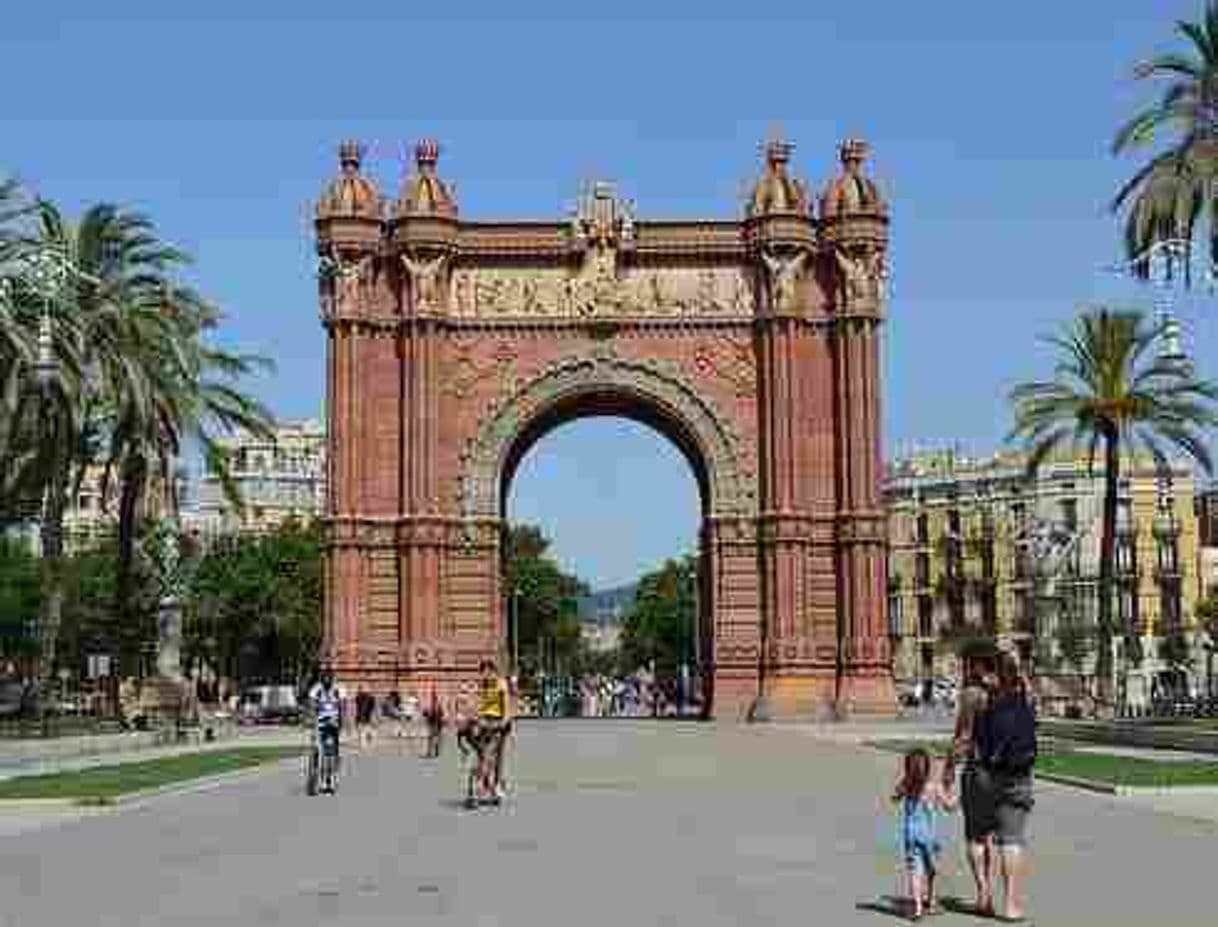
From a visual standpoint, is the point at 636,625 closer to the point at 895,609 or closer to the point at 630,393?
→ the point at 895,609

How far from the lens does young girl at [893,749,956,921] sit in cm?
1398

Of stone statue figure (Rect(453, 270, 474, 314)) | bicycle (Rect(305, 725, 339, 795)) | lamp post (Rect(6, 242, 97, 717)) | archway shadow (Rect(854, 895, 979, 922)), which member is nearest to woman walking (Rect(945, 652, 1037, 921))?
archway shadow (Rect(854, 895, 979, 922))

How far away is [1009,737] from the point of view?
45.5 feet

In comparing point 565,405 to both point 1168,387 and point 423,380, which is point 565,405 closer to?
point 423,380

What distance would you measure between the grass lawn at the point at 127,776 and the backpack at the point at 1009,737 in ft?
49.9

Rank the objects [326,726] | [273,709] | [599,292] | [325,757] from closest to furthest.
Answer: [326,726] → [325,757] → [599,292] → [273,709]

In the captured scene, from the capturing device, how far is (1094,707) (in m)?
59.5

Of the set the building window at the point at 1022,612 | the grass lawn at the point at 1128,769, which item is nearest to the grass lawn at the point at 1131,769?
the grass lawn at the point at 1128,769

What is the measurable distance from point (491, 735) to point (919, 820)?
39.8 ft

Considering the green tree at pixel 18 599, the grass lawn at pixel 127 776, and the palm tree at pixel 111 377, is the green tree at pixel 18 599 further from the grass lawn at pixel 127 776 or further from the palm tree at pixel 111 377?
the grass lawn at pixel 127 776

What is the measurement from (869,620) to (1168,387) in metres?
11.1

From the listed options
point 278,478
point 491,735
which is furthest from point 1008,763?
point 278,478

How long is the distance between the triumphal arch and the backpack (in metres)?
46.3

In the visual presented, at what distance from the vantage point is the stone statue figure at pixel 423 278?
201 feet
